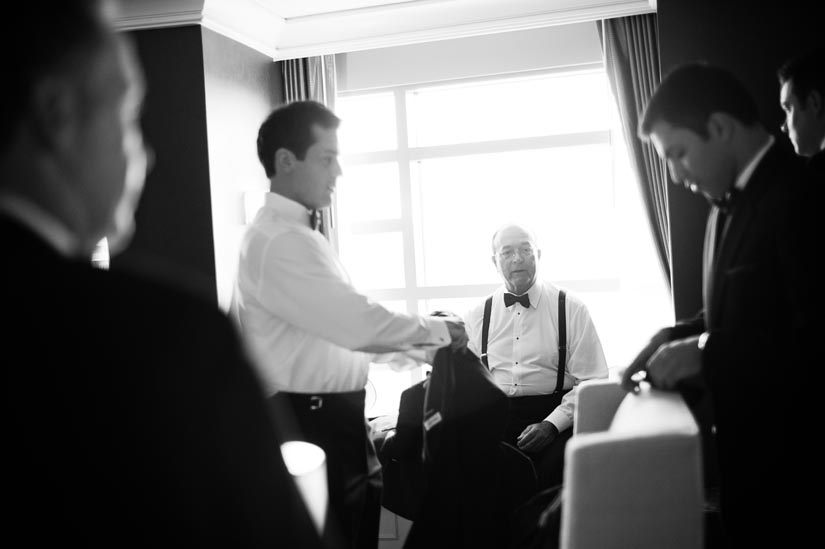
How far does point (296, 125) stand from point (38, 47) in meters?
1.97

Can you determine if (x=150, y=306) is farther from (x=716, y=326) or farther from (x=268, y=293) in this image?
(x=268, y=293)

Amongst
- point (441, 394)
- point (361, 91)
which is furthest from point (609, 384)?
point (361, 91)

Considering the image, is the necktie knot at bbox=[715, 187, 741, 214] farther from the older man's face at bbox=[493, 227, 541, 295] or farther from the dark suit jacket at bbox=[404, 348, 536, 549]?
the older man's face at bbox=[493, 227, 541, 295]

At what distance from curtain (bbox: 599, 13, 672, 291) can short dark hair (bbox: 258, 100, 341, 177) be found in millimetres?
3065

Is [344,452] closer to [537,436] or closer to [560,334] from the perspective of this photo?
[537,436]

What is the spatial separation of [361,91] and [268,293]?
366cm

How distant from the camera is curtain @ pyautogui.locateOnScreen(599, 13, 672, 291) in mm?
4867

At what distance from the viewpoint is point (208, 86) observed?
4.56 metres

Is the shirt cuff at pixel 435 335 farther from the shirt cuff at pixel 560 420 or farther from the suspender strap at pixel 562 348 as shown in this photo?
the suspender strap at pixel 562 348

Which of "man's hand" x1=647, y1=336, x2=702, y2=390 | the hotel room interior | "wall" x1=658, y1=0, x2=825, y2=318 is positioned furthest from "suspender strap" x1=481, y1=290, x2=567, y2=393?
"man's hand" x1=647, y1=336, x2=702, y2=390

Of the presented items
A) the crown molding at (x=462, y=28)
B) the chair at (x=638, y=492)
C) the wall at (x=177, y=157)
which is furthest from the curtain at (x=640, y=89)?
the chair at (x=638, y=492)

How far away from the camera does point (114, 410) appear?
485mm

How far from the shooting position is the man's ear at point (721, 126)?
1.74 metres

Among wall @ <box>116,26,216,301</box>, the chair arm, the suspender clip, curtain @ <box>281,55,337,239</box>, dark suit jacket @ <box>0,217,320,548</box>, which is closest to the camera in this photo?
dark suit jacket @ <box>0,217,320,548</box>
